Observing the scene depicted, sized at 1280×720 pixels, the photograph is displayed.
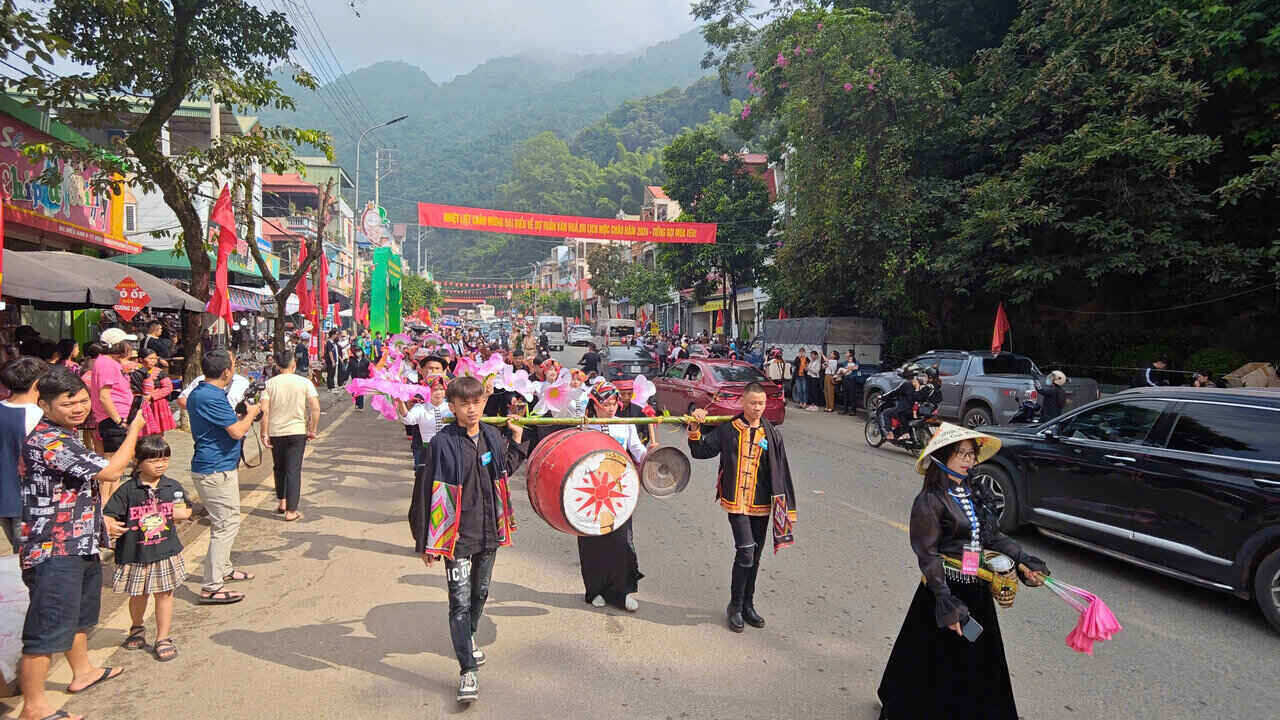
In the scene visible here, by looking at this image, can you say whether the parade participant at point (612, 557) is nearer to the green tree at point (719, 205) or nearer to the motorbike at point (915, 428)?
the motorbike at point (915, 428)

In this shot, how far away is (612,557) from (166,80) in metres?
9.91

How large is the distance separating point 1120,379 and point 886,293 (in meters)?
5.64

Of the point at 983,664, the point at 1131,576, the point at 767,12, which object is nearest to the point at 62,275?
the point at 983,664

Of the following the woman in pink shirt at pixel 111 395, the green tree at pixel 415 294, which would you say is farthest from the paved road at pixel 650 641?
the green tree at pixel 415 294

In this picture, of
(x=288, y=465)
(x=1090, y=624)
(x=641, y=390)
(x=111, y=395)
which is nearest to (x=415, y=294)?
(x=111, y=395)

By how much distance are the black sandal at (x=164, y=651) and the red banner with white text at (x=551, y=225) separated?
58.7 ft

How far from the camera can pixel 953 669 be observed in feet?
11.2

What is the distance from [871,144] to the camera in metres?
20.0

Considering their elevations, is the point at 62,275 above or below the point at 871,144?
below

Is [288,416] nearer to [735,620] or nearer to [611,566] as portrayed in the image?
[611,566]

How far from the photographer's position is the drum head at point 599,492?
4.27 meters

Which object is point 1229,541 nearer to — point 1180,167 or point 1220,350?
point 1180,167

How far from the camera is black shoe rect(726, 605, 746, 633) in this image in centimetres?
495

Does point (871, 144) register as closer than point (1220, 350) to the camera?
No
